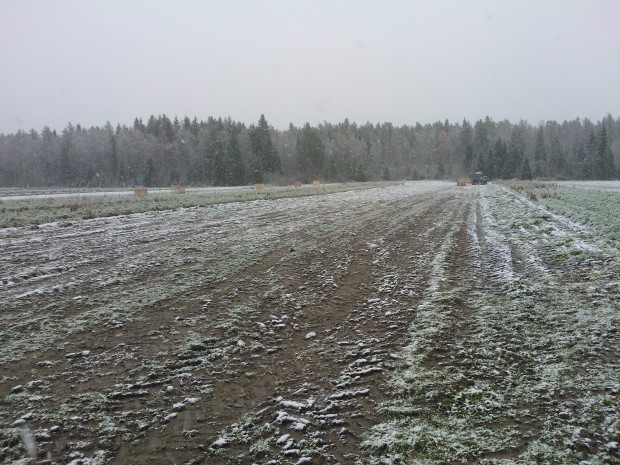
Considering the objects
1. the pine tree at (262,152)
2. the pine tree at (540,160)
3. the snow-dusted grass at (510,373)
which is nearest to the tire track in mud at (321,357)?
the snow-dusted grass at (510,373)

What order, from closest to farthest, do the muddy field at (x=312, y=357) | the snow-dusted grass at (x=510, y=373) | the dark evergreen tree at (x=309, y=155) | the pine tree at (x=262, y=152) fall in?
1. the snow-dusted grass at (x=510, y=373)
2. the muddy field at (x=312, y=357)
3. the pine tree at (x=262, y=152)
4. the dark evergreen tree at (x=309, y=155)

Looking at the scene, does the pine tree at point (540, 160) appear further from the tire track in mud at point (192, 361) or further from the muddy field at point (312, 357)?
the tire track in mud at point (192, 361)

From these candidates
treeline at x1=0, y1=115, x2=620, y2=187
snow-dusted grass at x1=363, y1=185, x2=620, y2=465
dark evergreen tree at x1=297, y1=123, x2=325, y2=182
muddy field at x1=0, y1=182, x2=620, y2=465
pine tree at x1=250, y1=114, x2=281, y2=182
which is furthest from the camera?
dark evergreen tree at x1=297, y1=123, x2=325, y2=182

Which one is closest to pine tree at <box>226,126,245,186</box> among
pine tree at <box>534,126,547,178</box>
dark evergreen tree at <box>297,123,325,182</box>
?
dark evergreen tree at <box>297,123,325,182</box>

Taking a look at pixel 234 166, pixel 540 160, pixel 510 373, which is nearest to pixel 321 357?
pixel 510 373

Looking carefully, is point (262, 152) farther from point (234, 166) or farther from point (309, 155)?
point (309, 155)

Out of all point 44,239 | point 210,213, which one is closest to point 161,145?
point 210,213

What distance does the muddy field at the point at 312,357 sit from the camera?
3.32 metres

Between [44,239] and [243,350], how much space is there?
10824mm

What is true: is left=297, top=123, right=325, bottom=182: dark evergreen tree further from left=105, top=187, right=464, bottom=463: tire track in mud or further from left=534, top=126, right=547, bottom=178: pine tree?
left=105, top=187, right=464, bottom=463: tire track in mud

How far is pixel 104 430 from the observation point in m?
3.54

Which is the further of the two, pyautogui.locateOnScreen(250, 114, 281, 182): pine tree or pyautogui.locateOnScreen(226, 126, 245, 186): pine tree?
pyautogui.locateOnScreen(250, 114, 281, 182): pine tree

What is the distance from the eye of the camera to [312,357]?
194 inches

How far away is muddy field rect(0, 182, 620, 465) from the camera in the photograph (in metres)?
3.32
